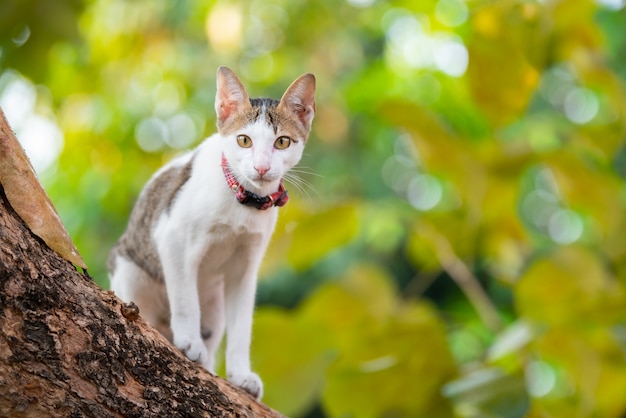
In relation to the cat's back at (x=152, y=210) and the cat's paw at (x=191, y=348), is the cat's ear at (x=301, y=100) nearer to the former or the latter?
the cat's back at (x=152, y=210)

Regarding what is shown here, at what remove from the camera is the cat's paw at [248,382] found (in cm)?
195

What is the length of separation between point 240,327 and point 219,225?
0.27 meters

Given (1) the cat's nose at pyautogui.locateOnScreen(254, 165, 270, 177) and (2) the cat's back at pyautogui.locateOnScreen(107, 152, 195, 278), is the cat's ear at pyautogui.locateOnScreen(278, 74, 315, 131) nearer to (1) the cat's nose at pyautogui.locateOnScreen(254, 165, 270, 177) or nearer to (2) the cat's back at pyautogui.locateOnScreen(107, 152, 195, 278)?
(1) the cat's nose at pyautogui.locateOnScreen(254, 165, 270, 177)

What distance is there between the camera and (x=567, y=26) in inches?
131

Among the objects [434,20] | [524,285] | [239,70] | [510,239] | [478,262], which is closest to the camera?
[524,285]

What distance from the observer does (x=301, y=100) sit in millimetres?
1745

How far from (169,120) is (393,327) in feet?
8.35

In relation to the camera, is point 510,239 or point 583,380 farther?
point 510,239

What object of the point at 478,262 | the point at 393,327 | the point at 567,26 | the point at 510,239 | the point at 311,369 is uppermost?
the point at 478,262

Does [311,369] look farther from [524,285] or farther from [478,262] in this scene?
[478,262]

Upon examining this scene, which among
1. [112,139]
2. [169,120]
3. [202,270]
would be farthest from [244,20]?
[202,270]

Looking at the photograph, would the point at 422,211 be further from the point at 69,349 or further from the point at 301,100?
the point at 69,349

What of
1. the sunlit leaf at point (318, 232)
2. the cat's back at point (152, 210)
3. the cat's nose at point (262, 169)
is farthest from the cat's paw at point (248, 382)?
the sunlit leaf at point (318, 232)

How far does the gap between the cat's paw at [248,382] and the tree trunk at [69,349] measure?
351 mm
